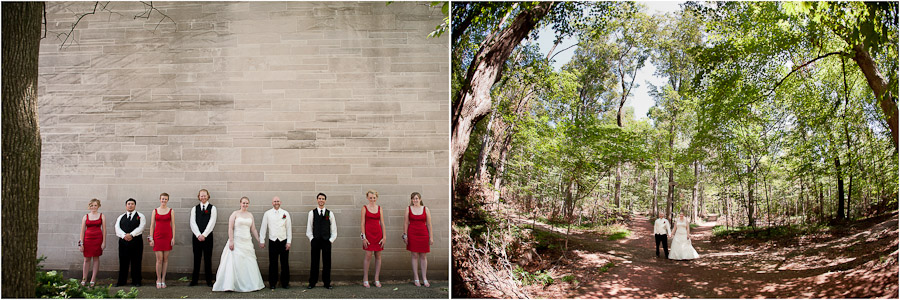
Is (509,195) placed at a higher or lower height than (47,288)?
higher

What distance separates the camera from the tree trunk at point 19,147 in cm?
307

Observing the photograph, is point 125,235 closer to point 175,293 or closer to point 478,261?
point 175,293

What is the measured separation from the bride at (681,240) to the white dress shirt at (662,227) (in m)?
0.05

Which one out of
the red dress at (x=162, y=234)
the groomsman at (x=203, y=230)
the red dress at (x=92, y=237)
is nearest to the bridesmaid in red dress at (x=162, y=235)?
the red dress at (x=162, y=234)

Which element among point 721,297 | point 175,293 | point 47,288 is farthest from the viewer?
point 175,293

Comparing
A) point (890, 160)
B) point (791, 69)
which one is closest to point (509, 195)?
point (791, 69)

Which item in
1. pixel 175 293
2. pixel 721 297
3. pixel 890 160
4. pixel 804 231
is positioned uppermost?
pixel 890 160

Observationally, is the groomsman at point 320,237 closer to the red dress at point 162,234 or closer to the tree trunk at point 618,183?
the red dress at point 162,234

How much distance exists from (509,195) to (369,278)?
2019 millimetres

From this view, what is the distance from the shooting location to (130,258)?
15.3 ft

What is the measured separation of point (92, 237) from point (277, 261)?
2.00 meters

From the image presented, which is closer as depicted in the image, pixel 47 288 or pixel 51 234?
pixel 47 288

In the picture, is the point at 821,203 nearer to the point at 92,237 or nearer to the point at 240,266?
the point at 240,266

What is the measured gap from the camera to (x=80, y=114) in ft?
16.1
